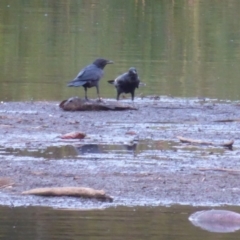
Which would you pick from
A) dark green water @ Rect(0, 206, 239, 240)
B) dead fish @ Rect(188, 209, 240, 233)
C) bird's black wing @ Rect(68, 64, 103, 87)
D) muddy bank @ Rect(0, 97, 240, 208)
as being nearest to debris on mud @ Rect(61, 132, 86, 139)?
muddy bank @ Rect(0, 97, 240, 208)

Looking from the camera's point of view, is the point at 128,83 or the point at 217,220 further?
the point at 128,83

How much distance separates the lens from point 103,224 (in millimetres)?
7680

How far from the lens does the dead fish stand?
765cm

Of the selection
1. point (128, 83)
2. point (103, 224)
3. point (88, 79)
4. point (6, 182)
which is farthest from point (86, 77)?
point (103, 224)

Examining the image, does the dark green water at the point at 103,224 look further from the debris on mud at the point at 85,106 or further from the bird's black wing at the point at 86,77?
the bird's black wing at the point at 86,77

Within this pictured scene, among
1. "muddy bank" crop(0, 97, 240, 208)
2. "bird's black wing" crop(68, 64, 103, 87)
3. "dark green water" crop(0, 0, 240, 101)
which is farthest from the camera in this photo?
"dark green water" crop(0, 0, 240, 101)

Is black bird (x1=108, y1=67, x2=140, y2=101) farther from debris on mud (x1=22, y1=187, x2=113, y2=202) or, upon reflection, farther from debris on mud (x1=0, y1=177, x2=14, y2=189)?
debris on mud (x1=22, y1=187, x2=113, y2=202)

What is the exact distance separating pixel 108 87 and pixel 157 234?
10742 mm

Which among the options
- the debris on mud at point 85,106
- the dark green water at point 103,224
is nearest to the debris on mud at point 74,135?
the debris on mud at point 85,106

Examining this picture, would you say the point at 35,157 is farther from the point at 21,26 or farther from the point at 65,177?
the point at 21,26

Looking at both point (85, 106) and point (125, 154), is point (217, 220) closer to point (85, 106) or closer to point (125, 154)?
point (125, 154)

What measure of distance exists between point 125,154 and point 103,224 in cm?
296

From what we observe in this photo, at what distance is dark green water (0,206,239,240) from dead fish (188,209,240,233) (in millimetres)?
77

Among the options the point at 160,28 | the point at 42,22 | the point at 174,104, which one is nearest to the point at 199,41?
the point at 160,28
